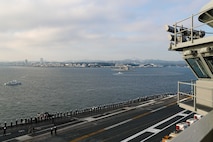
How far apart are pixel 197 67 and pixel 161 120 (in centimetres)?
2414

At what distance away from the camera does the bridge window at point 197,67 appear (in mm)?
11077

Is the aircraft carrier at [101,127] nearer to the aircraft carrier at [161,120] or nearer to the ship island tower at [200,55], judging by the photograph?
the aircraft carrier at [161,120]

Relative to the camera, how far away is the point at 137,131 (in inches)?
1111

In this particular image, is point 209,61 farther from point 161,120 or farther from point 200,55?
point 161,120

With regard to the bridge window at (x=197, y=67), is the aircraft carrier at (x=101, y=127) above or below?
below

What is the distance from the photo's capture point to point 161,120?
3406cm

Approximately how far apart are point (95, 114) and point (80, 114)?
2.63 metres

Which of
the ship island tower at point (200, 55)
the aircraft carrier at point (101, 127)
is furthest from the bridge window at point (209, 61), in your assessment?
the aircraft carrier at point (101, 127)

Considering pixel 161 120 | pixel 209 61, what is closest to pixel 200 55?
pixel 209 61

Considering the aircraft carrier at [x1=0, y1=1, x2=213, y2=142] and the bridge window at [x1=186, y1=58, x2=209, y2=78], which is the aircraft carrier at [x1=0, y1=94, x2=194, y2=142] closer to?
the aircraft carrier at [x1=0, y1=1, x2=213, y2=142]

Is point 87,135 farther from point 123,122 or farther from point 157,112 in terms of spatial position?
point 157,112

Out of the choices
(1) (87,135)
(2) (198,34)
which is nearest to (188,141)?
(2) (198,34)

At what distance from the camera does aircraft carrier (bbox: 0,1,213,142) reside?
9.80 m

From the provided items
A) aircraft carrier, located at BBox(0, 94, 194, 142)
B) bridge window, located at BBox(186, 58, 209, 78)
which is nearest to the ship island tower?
bridge window, located at BBox(186, 58, 209, 78)
